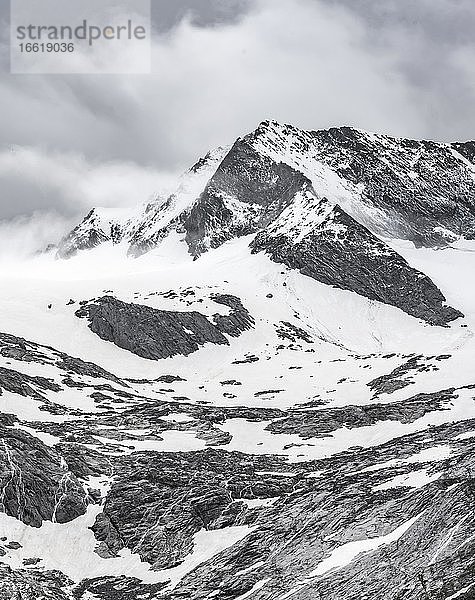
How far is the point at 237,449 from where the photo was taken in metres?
55.6

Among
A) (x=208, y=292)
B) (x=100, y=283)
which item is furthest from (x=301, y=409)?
(x=100, y=283)

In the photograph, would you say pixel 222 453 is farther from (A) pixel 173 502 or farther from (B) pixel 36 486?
(B) pixel 36 486

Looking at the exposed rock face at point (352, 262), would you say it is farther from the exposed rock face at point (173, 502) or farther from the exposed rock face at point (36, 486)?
the exposed rock face at point (36, 486)

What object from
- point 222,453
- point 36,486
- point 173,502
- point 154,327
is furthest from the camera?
point 154,327

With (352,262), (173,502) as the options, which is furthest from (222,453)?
(352,262)

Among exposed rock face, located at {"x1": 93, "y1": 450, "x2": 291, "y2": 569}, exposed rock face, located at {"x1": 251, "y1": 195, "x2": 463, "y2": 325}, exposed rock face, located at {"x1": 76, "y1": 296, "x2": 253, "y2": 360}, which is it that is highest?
exposed rock face, located at {"x1": 251, "y1": 195, "x2": 463, "y2": 325}

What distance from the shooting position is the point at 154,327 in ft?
341

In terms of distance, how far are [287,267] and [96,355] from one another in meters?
72.1

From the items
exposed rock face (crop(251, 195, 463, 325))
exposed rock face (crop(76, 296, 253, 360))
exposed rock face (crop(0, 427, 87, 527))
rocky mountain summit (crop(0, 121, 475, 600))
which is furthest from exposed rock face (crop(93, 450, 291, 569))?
exposed rock face (crop(251, 195, 463, 325))

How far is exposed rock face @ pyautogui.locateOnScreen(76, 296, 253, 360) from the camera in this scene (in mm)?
99625

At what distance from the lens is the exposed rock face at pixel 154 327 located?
99.6m

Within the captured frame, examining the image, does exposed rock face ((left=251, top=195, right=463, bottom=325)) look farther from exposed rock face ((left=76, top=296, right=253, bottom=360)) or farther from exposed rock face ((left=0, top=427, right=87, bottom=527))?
exposed rock face ((left=0, top=427, right=87, bottom=527))

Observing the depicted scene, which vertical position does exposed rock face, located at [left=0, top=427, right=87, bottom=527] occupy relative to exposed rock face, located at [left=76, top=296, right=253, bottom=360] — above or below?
below

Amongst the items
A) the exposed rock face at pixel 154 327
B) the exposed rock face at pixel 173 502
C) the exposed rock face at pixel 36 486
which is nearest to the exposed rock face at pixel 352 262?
the exposed rock face at pixel 154 327
